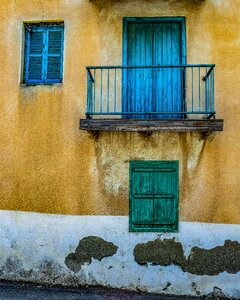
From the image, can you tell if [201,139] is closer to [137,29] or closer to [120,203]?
[120,203]

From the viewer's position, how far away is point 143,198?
350 inches

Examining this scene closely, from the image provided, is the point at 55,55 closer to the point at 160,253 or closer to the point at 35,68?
the point at 35,68

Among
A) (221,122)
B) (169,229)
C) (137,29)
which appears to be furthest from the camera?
(137,29)

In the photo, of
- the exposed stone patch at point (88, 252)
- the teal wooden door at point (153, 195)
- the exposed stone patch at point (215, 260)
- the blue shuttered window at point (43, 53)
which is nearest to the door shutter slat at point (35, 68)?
the blue shuttered window at point (43, 53)

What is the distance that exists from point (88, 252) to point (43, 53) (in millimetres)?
4496

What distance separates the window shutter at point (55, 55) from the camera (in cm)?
943

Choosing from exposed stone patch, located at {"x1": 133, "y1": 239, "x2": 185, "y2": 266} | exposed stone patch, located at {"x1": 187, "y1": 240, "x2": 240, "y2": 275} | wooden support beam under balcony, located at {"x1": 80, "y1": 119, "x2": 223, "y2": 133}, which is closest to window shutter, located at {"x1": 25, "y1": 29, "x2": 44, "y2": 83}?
wooden support beam under balcony, located at {"x1": 80, "y1": 119, "x2": 223, "y2": 133}

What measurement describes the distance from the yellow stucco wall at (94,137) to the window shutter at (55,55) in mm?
189

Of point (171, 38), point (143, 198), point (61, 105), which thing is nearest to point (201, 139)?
point (143, 198)

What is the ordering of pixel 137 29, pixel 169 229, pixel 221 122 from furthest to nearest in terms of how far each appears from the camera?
pixel 137 29
pixel 169 229
pixel 221 122

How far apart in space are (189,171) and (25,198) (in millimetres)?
3565

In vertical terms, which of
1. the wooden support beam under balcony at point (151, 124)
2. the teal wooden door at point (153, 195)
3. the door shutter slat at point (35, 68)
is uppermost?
the door shutter slat at point (35, 68)

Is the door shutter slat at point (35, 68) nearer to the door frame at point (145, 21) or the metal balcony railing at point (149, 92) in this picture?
the metal balcony railing at point (149, 92)

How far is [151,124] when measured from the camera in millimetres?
8328
